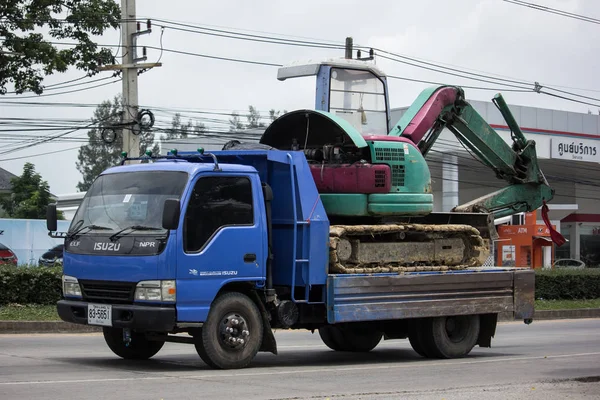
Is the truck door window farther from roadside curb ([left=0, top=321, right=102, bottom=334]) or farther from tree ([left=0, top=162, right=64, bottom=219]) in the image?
tree ([left=0, top=162, right=64, bottom=219])

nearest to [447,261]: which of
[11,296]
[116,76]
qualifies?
[11,296]

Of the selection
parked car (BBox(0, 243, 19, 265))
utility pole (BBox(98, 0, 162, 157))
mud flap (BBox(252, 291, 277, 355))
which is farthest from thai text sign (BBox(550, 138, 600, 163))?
mud flap (BBox(252, 291, 277, 355))

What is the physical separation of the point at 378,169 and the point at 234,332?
316cm

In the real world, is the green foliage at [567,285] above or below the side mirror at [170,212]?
below

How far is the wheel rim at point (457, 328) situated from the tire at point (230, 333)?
3.54m

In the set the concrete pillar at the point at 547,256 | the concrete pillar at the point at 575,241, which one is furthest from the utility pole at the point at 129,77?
the concrete pillar at the point at 575,241

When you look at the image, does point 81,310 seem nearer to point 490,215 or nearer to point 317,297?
point 317,297

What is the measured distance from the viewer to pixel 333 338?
570 inches

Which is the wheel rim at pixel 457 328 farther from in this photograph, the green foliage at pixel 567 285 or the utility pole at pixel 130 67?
the green foliage at pixel 567 285

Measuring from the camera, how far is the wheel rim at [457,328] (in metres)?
13.6

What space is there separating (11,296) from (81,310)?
25.5ft

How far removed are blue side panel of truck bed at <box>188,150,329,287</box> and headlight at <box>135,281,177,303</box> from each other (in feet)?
5.84

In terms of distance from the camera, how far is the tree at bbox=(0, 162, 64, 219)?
45.6 metres

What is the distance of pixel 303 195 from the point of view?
1169 centimetres
